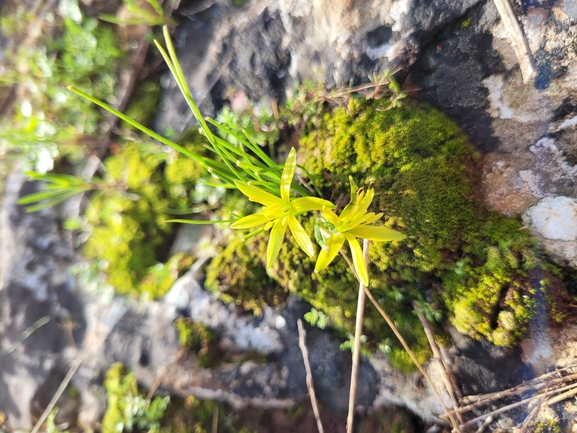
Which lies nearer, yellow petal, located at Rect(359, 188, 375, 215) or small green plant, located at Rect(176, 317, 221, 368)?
yellow petal, located at Rect(359, 188, 375, 215)

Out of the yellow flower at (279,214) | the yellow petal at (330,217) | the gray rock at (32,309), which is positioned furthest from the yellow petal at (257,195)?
the gray rock at (32,309)

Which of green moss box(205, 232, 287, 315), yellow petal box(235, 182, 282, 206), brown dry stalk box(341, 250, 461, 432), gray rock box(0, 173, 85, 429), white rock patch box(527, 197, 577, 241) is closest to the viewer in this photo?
yellow petal box(235, 182, 282, 206)

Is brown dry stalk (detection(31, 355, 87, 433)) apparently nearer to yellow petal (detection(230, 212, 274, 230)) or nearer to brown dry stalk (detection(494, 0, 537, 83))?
yellow petal (detection(230, 212, 274, 230))

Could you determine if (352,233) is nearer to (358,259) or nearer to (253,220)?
(358,259)

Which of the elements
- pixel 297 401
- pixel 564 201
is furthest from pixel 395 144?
pixel 297 401

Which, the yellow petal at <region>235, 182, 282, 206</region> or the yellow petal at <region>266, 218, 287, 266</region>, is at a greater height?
the yellow petal at <region>235, 182, 282, 206</region>

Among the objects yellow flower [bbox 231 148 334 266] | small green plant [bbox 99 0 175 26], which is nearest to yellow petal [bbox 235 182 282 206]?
yellow flower [bbox 231 148 334 266]

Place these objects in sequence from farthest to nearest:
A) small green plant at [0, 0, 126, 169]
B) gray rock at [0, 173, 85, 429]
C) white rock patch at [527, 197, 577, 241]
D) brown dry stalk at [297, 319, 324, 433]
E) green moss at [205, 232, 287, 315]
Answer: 1. small green plant at [0, 0, 126, 169]
2. gray rock at [0, 173, 85, 429]
3. green moss at [205, 232, 287, 315]
4. brown dry stalk at [297, 319, 324, 433]
5. white rock patch at [527, 197, 577, 241]

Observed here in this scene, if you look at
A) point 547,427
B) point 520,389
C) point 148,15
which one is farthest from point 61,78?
point 547,427

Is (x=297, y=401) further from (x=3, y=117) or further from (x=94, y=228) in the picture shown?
(x=3, y=117)
